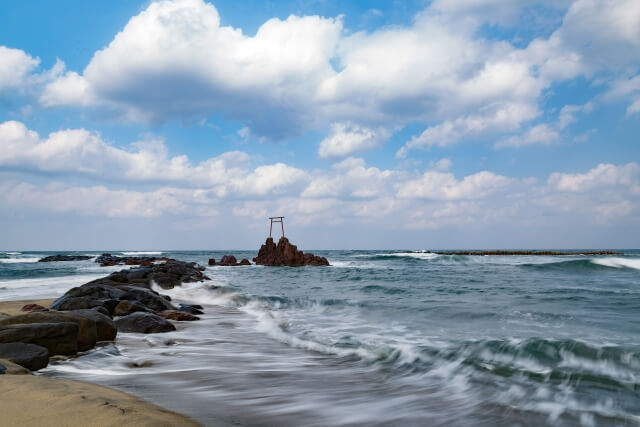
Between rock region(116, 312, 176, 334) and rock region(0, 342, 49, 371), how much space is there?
119 inches

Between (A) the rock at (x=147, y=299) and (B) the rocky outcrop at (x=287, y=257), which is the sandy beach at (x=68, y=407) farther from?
(B) the rocky outcrop at (x=287, y=257)

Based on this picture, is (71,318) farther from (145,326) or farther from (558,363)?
(558,363)

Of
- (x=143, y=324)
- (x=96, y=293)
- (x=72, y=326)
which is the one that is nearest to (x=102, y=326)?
(x=72, y=326)

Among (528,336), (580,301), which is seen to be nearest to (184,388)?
(528,336)

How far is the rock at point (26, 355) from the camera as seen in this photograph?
4.14 m

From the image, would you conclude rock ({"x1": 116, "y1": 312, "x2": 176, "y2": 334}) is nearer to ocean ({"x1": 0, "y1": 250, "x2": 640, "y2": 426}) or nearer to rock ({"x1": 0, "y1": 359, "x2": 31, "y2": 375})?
ocean ({"x1": 0, "y1": 250, "x2": 640, "y2": 426})

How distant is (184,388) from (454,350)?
422 centimetres

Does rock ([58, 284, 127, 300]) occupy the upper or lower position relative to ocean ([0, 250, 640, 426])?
upper

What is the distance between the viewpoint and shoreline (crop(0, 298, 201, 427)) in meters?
2.53

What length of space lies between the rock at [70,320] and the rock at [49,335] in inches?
12.8

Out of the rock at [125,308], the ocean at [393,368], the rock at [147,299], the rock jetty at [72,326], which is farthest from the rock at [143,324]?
the rock at [147,299]

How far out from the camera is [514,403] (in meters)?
4.23

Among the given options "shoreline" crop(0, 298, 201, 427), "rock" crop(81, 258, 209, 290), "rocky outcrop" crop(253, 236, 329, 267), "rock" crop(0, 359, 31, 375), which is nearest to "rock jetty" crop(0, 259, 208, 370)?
"rock" crop(0, 359, 31, 375)

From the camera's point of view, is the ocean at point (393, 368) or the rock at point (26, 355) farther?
the rock at point (26, 355)
